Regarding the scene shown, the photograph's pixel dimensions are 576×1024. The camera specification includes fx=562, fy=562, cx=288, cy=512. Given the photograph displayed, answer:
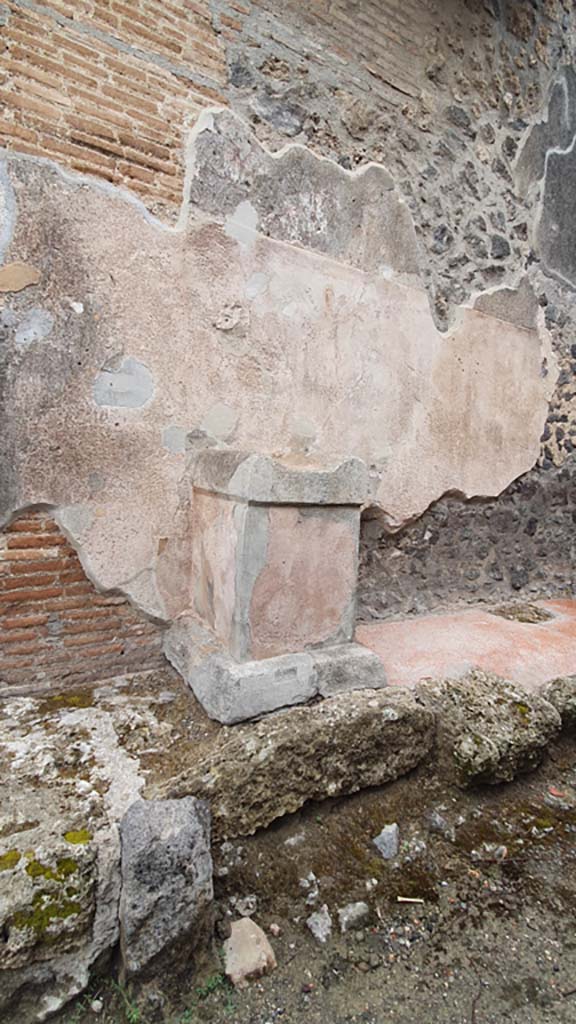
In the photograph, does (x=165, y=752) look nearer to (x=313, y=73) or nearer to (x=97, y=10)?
(x=97, y=10)

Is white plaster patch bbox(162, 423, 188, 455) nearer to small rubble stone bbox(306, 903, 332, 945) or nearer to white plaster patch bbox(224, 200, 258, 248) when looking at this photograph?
white plaster patch bbox(224, 200, 258, 248)

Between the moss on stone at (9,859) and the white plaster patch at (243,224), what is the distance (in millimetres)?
2360

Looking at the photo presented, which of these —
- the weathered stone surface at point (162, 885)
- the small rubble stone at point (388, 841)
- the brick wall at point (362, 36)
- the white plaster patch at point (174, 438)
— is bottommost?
the small rubble stone at point (388, 841)

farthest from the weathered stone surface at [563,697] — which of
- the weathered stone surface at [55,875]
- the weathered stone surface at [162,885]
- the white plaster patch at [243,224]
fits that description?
the white plaster patch at [243,224]

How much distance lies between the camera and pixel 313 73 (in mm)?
2801

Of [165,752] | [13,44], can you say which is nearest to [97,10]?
[13,44]

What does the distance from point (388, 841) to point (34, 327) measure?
2.19 m

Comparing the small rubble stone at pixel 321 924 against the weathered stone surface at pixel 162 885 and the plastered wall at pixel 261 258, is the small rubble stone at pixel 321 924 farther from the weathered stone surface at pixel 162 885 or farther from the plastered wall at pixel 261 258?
the plastered wall at pixel 261 258

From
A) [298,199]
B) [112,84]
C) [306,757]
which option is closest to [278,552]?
[306,757]

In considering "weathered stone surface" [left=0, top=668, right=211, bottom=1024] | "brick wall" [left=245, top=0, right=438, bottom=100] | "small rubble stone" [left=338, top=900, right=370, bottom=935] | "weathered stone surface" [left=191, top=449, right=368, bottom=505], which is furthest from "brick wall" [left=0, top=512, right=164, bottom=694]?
"brick wall" [left=245, top=0, right=438, bottom=100]

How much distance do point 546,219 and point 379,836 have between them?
3.86 m

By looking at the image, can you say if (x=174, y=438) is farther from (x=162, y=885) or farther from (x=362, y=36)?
(x=362, y=36)

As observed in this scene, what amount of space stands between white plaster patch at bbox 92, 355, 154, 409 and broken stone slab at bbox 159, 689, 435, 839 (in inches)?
52.3

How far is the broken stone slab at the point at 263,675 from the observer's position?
6.29 feet
